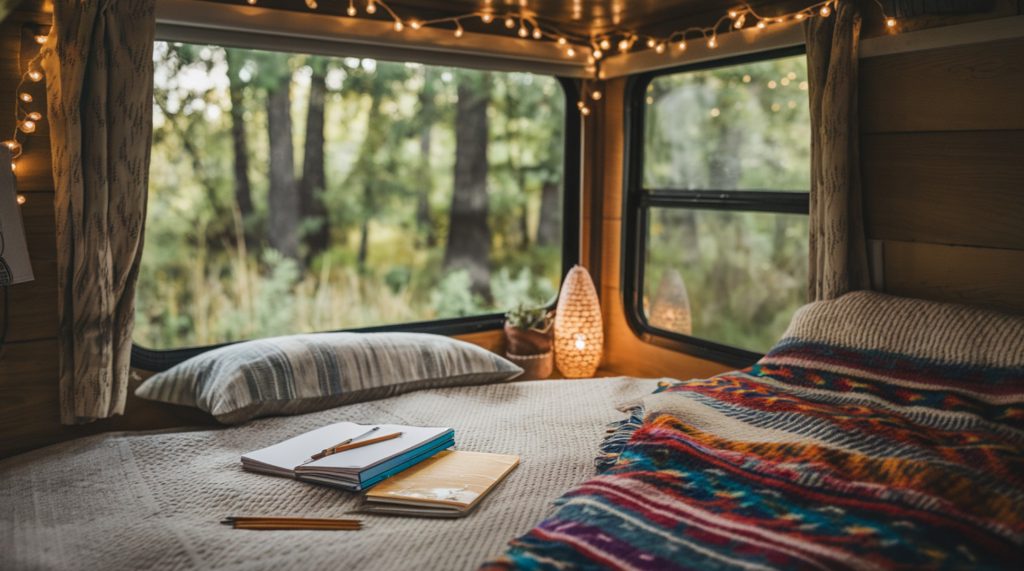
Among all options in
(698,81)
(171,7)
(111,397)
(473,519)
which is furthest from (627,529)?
(698,81)

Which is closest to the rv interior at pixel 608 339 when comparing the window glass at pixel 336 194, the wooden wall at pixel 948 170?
the wooden wall at pixel 948 170

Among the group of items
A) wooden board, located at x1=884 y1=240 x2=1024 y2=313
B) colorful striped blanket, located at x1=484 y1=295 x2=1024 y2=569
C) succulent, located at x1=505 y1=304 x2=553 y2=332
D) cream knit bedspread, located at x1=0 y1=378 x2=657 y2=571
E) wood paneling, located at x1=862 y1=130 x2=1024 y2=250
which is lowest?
cream knit bedspread, located at x1=0 y1=378 x2=657 y2=571

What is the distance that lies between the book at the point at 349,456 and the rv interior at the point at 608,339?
1cm

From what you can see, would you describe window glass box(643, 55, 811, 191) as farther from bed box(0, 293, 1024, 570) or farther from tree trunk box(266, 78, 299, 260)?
tree trunk box(266, 78, 299, 260)

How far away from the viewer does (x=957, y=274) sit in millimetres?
1987

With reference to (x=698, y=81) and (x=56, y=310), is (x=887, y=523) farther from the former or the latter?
(x=698, y=81)

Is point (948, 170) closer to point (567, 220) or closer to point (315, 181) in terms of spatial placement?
point (567, 220)

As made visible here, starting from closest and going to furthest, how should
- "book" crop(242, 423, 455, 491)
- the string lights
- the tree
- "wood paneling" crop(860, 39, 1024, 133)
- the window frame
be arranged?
1. "book" crop(242, 423, 455, 491)
2. "wood paneling" crop(860, 39, 1024, 133)
3. the string lights
4. the window frame
5. the tree

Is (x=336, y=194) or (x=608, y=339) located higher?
(x=336, y=194)

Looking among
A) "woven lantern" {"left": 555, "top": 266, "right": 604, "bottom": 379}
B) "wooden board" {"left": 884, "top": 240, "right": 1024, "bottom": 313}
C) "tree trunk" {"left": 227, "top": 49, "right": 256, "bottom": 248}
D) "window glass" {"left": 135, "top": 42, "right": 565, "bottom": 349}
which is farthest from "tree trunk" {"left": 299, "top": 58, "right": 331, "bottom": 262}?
"wooden board" {"left": 884, "top": 240, "right": 1024, "bottom": 313}

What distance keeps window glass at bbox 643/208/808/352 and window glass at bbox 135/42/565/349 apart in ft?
3.43

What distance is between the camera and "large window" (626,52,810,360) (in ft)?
10.3

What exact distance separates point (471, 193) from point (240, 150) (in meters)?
1.67

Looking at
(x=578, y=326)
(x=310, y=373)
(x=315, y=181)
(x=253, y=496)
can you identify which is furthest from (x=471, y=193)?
(x=253, y=496)
